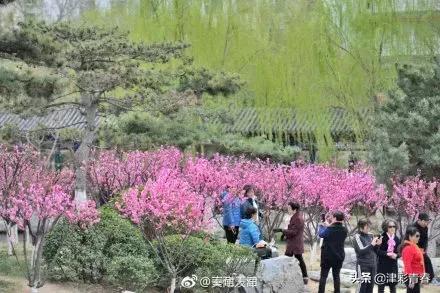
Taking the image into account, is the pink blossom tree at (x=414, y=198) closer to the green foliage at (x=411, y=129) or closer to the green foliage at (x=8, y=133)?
the green foliage at (x=411, y=129)

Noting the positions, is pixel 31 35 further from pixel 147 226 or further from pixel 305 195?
pixel 305 195

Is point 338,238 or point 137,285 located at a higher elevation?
point 338,238

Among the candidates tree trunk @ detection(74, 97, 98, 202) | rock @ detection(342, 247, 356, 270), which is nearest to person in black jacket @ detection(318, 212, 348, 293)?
rock @ detection(342, 247, 356, 270)

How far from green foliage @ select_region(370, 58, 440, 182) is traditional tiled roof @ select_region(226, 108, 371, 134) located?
21.8ft

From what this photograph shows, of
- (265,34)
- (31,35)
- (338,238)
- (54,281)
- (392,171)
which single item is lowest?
(54,281)

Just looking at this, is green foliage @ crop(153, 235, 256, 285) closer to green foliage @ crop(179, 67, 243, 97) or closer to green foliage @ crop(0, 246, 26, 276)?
green foliage @ crop(0, 246, 26, 276)

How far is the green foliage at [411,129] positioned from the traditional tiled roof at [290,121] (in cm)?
663

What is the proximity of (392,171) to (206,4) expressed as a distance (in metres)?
11.1

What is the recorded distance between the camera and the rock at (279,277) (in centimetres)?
969

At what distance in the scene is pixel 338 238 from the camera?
920cm

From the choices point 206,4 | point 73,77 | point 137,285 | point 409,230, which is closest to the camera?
point 409,230

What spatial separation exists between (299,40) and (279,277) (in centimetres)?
1505

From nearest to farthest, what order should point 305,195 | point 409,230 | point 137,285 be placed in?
point 409,230
point 137,285
point 305,195

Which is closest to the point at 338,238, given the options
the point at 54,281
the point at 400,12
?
the point at 54,281
